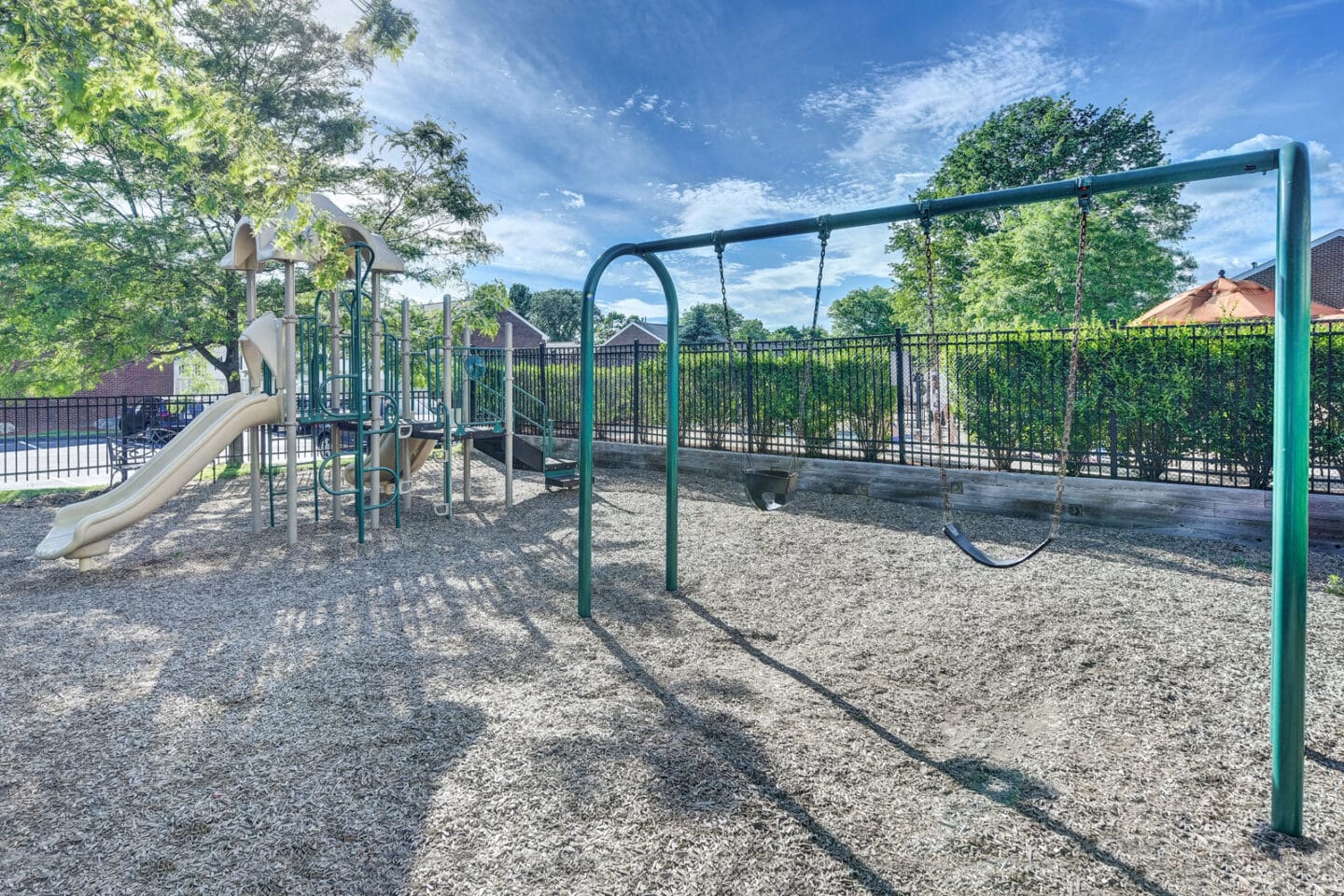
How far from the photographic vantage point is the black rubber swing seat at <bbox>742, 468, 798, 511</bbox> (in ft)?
16.5

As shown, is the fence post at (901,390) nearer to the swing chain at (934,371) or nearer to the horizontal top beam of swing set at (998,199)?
the swing chain at (934,371)

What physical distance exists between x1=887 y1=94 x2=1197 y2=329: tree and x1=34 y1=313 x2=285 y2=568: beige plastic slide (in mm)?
26228

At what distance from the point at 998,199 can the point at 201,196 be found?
9202 millimetres

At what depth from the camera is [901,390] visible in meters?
9.30

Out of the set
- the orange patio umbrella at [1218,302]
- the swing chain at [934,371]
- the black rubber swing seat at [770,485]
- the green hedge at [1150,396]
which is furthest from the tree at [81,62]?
the orange patio umbrella at [1218,302]

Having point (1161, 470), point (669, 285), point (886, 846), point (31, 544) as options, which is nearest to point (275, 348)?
point (31, 544)

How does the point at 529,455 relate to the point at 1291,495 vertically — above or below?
below

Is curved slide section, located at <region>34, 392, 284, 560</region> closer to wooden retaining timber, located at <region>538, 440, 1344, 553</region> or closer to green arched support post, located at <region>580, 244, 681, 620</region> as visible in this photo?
green arched support post, located at <region>580, 244, 681, 620</region>

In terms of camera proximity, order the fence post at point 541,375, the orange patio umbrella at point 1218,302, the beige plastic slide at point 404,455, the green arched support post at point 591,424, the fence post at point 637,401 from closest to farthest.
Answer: the green arched support post at point 591,424
the beige plastic slide at point 404,455
the fence post at point 637,401
the orange patio umbrella at point 1218,302
the fence post at point 541,375

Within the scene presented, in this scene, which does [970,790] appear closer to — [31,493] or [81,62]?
[81,62]

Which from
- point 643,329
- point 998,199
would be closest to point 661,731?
point 998,199

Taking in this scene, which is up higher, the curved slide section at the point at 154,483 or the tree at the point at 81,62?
the tree at the point at 81,62

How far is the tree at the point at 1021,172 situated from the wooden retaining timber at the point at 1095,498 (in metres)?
20.9

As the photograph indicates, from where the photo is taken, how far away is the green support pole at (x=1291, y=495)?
2.40 metres
